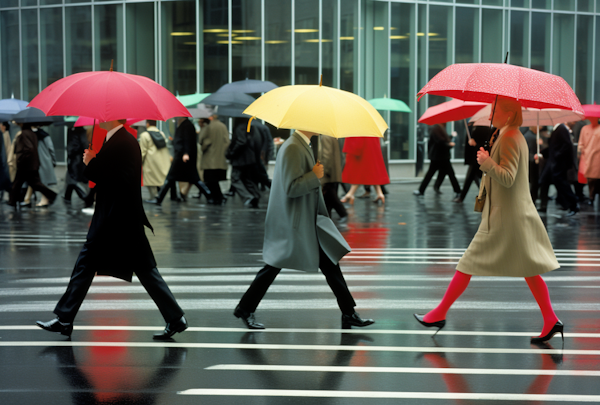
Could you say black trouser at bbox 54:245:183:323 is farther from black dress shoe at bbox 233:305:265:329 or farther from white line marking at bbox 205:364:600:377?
white line marking at bbox 205:364:600:377

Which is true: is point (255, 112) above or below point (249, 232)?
above

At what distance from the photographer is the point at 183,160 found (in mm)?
15922

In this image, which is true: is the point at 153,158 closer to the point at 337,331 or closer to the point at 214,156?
the point at 214,156

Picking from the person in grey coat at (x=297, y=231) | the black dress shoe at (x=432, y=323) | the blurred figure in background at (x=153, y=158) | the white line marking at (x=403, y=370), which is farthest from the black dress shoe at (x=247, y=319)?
the blurred figure in background at (x=153, y=158)

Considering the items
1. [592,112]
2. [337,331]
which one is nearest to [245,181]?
[592,112]

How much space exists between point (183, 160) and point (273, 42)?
11.7m

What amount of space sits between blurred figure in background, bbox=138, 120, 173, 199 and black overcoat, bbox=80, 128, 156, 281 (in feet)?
36.6

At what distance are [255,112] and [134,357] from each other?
199 centimetres

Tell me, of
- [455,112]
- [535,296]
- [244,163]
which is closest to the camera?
[535,296]

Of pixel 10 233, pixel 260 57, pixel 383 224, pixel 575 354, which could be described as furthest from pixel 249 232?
pixel 260 57

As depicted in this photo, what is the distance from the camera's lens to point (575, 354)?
5207 millimetres

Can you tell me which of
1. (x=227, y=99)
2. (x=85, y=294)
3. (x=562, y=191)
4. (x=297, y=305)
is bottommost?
(x=297, y=305)

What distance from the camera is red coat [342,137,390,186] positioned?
14.5 m

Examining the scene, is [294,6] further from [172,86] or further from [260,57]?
[172,86]
